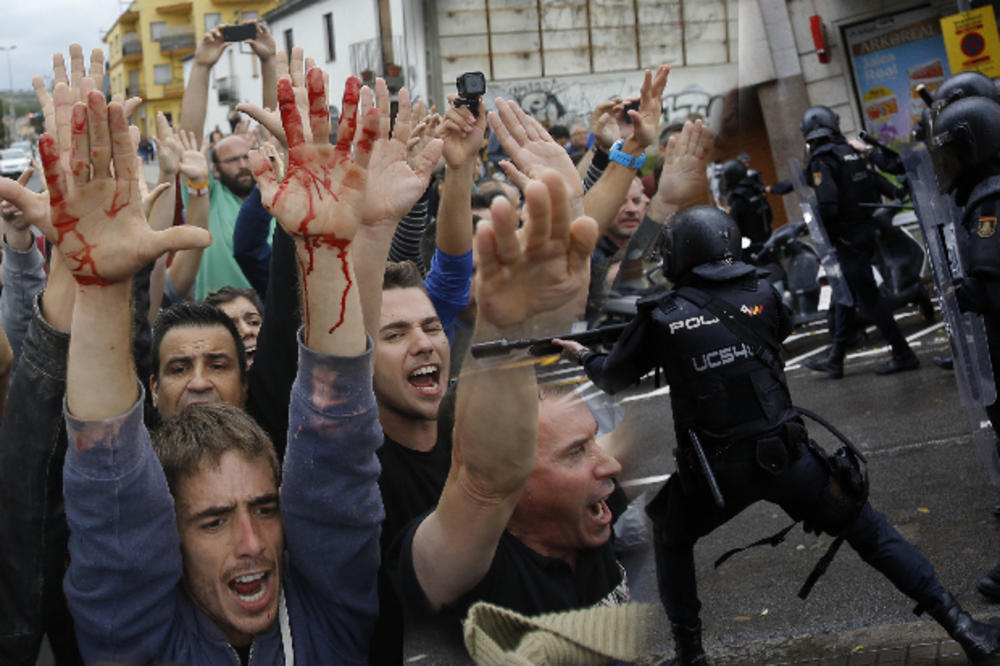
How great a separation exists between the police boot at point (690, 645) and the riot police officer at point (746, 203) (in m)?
6.56

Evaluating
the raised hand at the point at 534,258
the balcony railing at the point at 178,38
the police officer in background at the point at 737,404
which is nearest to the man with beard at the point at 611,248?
the police officer in background at the point at 737,404

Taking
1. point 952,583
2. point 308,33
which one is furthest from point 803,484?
point 308,33

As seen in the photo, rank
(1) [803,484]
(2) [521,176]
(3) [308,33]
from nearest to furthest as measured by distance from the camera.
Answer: (2) [521,176] → (1) [803,484] → (3) [308,33]

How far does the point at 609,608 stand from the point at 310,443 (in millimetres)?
547

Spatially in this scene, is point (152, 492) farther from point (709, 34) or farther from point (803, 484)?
point (709, 34)

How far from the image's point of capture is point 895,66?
1420cm

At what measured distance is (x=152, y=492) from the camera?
1.82 meters

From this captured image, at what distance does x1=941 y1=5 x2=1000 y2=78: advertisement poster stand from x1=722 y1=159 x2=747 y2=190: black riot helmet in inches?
79.7

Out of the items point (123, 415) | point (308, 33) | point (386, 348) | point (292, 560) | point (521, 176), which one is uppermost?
point (308, 33)

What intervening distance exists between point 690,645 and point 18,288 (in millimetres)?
2425

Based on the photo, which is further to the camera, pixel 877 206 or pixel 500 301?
pixel 877 206

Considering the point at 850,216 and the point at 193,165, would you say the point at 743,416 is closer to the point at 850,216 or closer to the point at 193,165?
the point at 193,165

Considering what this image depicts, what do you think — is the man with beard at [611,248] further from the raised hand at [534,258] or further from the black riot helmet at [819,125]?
the black riot helmet at [819,125]

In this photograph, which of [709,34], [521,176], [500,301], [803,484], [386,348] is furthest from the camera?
[709,34]
